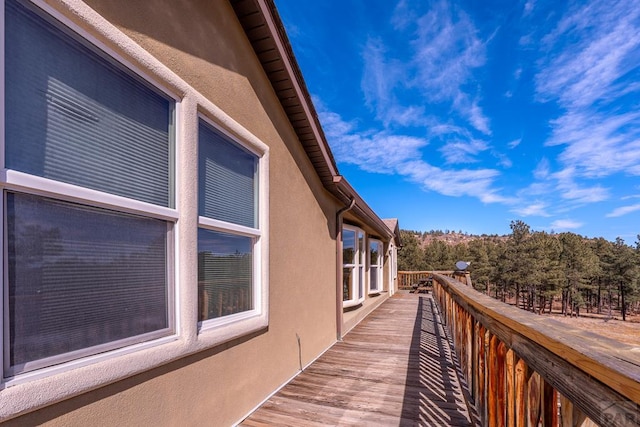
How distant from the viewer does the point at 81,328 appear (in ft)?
5.37

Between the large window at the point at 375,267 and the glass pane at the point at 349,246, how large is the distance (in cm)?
281

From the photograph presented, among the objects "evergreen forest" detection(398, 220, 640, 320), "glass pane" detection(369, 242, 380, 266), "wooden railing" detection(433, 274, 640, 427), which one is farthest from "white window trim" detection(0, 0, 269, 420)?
"evergreen forest" detection(398, 220, 640, 320)

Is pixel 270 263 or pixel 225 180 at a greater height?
pixel 225 180

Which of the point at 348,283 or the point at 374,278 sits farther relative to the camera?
the point at 374,278

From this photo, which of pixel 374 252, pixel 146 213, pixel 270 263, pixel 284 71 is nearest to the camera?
pixel 146 213

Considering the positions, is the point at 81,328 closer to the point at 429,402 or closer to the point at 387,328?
the point at 429,402

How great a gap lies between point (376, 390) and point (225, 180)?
9.83ft

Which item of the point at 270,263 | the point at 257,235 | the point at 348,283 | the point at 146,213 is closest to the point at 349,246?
the point at 348,283

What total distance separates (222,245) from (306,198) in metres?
2.02

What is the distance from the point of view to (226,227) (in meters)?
2.85

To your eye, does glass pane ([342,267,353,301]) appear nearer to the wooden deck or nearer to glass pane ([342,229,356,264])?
glass pane ([342,229,356,264])

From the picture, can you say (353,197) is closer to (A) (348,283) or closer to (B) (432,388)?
(A) (348,283)

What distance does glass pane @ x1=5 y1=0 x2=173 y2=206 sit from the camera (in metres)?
A: 1.40

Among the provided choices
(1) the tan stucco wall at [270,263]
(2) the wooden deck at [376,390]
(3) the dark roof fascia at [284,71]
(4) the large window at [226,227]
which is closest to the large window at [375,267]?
(2) the wooden deck at [376,390]
